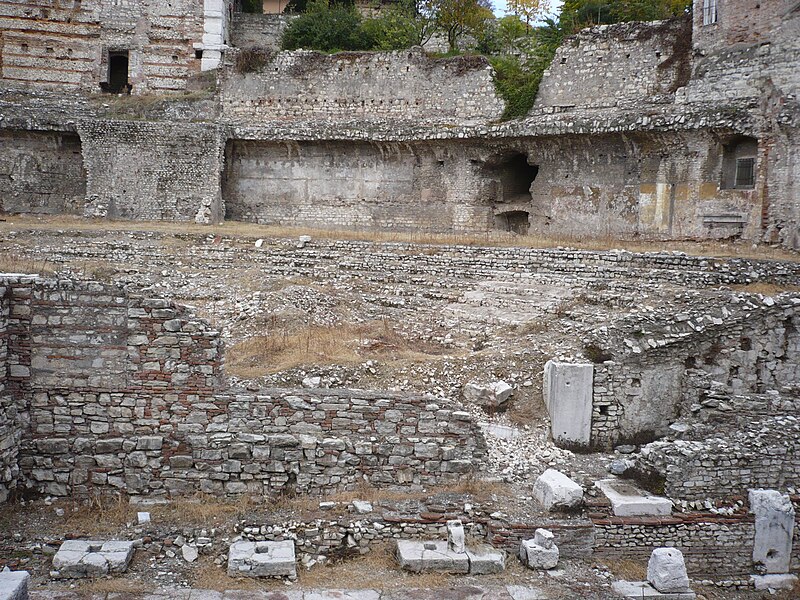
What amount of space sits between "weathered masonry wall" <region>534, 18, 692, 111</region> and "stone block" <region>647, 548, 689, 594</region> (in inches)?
649

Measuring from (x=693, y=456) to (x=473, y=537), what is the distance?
2.94 metres

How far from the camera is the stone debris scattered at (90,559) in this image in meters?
6.40

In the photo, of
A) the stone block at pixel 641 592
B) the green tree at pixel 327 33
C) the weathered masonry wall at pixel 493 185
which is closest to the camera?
the stone block at pixel 641 592

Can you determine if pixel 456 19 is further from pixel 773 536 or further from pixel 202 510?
pixel 202 510

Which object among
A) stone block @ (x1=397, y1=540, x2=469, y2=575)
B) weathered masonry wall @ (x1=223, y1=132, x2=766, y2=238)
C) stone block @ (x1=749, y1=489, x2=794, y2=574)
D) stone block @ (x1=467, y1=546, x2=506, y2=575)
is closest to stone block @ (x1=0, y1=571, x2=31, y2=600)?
stone block @ (x1=397, y1=540, x2=469, y2=575)

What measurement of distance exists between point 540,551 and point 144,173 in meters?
20.6

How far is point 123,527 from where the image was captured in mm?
7195

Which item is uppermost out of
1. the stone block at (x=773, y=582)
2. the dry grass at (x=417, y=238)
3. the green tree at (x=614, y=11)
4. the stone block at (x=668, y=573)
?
the green tree at (x=614, y=11)

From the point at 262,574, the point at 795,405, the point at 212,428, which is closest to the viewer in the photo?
the point at 262,574

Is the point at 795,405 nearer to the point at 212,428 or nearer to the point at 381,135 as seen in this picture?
the point at 212,428

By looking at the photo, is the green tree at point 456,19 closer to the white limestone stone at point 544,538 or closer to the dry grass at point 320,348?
the dry grass at point 320,348

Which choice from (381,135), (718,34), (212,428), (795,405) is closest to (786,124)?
(718,34)

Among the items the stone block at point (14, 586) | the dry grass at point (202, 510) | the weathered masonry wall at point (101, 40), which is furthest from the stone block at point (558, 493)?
the weathered masonry wall at point (101, 40)

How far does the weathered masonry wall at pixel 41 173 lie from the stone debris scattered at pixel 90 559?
20459 mm
